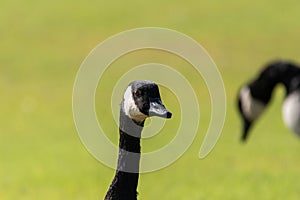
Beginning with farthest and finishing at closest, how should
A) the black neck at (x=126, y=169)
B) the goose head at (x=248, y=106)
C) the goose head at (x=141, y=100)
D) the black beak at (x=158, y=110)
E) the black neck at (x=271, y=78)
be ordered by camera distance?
the goose head at (x=248, y=106), the black neck at (x=271, y=78), the black neck at (x=126, y=169), the goose head at (x=141, y=100), the black beak at (x=158, y=110)

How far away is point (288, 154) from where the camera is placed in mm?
15508

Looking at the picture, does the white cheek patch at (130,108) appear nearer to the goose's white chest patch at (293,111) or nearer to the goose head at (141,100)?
the goose head at (141,100)

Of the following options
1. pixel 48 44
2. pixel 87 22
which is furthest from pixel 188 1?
pixel 48 44

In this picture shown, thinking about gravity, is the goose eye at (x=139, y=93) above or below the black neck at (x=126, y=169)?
above

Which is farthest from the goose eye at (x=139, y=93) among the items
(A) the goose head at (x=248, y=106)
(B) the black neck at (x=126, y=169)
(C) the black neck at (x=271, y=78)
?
(A) the goose head at (x=248, y=106)

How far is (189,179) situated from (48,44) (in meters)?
15.6

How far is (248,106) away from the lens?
12961mm

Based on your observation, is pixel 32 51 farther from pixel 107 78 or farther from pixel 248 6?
pixel 248 6

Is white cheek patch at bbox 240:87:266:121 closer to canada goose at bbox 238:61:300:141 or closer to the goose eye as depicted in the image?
canada goose at bbox 238:61:300:141

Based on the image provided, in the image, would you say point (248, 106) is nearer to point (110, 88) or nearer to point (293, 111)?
point (293, 111)

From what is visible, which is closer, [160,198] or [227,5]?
[160,198]

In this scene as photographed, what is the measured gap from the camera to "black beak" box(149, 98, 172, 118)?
5691mm

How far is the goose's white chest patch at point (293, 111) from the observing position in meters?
11.9

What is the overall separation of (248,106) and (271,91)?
1.32 feet
